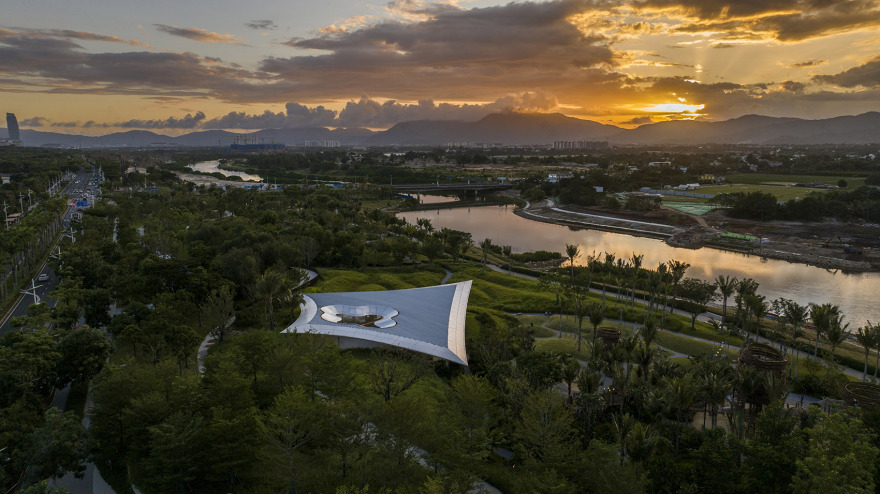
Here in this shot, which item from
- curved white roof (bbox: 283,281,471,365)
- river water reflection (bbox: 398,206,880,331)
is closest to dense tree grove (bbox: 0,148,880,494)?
curved white roof (bbox: 283,281,471,365)

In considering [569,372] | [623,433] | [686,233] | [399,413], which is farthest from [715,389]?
[686,233]

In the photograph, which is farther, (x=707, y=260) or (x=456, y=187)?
(x=456, y=187)

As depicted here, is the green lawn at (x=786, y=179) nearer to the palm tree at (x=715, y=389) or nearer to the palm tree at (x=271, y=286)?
the palm tree at (x=715, y=389)

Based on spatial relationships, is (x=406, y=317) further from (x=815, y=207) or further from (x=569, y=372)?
(x=815, y=207)

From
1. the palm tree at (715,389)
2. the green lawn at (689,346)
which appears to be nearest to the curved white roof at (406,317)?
the palm tree at (715,389)

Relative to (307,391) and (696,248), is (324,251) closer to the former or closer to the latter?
(307,391)

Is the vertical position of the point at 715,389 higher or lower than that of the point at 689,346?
higher

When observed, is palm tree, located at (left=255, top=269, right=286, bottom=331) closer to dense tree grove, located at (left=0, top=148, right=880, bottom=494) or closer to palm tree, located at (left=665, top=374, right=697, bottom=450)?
dense tree grove, located at (left=0, top=148, right=880, bottom=494)
